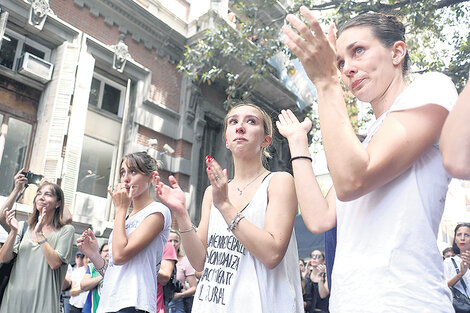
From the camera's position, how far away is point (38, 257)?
145 inches

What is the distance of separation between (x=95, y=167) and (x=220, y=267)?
8814 millimetres

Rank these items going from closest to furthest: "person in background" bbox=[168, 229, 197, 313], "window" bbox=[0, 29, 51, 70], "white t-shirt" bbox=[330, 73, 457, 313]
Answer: "white t-shirt" bbox=[330, 73, 457, 313]
"person in background" bbox=[168, 229, 197, 313]
"window" bbox=[0, 29, 51, 70]

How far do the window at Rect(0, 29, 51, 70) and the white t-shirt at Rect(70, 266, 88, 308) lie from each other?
490 cm

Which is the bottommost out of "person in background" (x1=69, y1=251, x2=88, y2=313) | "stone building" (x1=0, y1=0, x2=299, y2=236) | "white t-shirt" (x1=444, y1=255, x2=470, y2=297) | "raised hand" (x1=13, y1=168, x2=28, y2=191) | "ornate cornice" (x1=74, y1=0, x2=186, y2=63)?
"person in background" (x1=69, y1=251, x2=88, y2=313)

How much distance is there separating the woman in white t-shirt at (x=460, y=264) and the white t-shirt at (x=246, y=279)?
3.73 metres

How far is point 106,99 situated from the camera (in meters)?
10.6

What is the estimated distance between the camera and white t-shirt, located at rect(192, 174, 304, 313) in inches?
73.8

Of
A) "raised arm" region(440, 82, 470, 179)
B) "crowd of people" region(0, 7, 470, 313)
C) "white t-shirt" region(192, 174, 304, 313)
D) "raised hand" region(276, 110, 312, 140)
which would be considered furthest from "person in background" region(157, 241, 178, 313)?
"raised arm" region(440, 82, 470, 179)

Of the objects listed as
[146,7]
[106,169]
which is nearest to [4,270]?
[106,169]

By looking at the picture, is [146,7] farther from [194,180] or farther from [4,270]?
[4,270]

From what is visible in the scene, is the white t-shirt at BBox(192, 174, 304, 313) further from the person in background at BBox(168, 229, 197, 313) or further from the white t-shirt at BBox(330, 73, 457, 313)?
the person in background at BBox(168, 229, 197, 313)

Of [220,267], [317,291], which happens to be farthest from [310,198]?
[317,291]

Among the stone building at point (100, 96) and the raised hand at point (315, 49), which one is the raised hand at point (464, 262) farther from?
the stone building at point (100, 96)

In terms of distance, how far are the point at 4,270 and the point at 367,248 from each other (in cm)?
357
